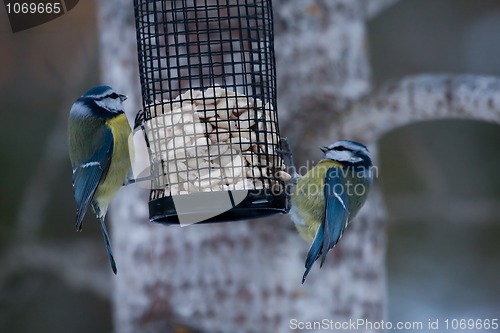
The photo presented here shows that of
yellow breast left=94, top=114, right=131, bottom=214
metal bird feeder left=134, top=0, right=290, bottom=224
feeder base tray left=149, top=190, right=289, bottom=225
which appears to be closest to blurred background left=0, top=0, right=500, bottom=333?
yellow breast left=94, top=114, right=131, bottom=214

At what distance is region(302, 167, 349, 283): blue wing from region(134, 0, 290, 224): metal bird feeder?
256 millimetres

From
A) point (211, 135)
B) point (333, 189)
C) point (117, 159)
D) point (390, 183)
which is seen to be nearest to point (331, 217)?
point (333, 189)

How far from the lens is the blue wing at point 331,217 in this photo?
407 cm

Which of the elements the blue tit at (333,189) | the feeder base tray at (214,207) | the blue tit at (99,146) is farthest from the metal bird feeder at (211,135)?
the blue tit at (333,189)

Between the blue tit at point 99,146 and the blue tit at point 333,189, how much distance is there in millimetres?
842

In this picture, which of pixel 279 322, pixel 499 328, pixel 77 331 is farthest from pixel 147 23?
pixel 499 328

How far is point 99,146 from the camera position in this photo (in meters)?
4.06

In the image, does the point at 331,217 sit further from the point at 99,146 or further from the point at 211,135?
the point at 99,146

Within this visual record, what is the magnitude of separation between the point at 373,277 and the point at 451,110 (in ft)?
3.77

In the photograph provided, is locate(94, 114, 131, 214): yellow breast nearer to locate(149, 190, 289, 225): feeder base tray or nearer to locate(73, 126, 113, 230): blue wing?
locate(73, 126, 113, 230): blue wing

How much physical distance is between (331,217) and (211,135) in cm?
68

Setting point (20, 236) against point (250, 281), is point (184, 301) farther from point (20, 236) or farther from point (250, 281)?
point (20, 236)

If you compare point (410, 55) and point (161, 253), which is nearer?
point (161, 253)

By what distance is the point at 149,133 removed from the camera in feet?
13.5
